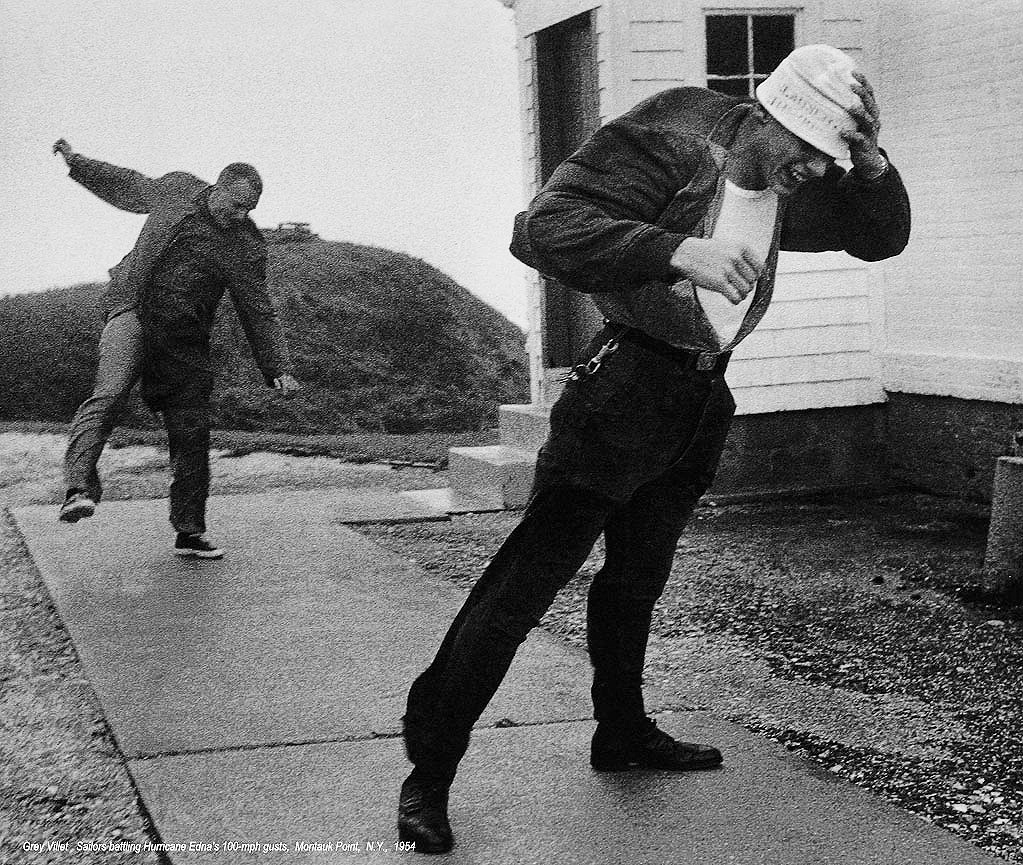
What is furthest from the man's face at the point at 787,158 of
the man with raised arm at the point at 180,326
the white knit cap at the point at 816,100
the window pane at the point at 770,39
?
the window pane at the point at 770,39

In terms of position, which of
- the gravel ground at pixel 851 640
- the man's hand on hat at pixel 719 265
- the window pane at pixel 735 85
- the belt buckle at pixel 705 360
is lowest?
the gravel ground at pixel 851 640

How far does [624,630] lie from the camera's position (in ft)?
12.9

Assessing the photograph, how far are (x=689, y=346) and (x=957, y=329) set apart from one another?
5.82 metres

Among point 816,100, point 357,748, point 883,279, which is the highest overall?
point 816,100

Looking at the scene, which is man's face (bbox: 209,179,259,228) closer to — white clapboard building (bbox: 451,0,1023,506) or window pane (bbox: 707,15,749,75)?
white clapboard building (bbox: 451,0,1023,506)

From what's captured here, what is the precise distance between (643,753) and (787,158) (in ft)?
5.65

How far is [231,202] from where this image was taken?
750cm

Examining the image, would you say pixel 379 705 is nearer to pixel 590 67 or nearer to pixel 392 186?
pixel 590 67

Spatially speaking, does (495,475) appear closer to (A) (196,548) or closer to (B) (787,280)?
(B) (787,280)

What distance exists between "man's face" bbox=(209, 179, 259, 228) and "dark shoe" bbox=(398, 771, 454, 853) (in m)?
4.51

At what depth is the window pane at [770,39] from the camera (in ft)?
30.5

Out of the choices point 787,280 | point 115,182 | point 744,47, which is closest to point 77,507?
point 115,182

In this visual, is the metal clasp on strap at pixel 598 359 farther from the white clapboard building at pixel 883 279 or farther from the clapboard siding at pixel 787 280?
the clapboard siding at pixel 787 280

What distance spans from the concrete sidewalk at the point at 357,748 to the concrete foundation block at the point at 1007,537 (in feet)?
6.72
